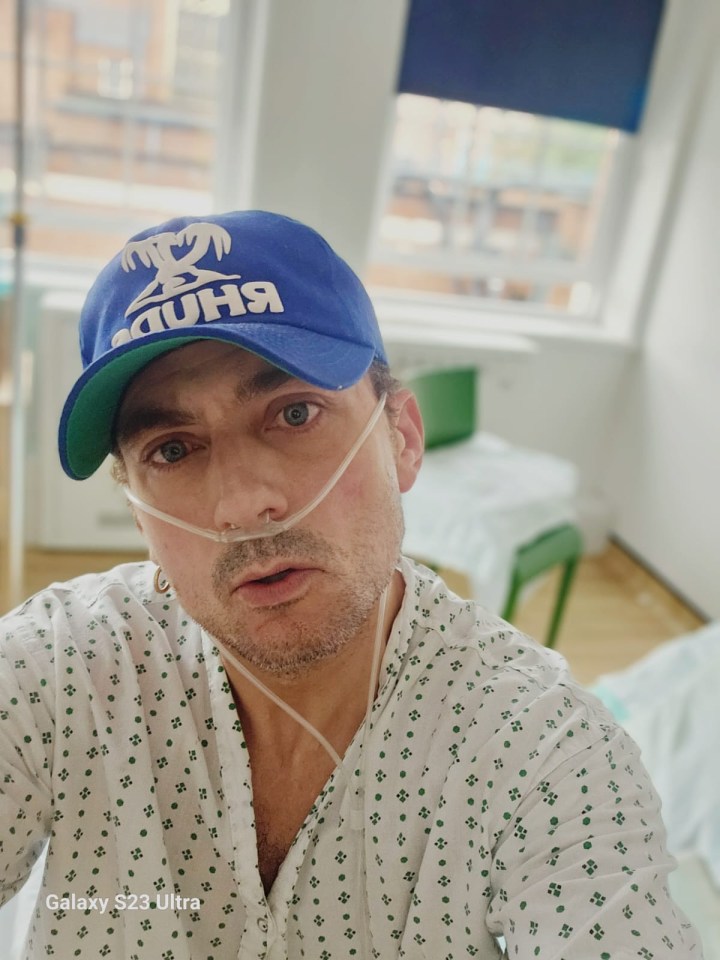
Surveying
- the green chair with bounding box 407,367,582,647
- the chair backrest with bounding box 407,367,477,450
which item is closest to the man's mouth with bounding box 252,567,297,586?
the green chair with bounding box 407,367,582,647

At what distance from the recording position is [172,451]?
84 cm

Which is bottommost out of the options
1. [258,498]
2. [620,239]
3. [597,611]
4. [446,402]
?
[597,611]

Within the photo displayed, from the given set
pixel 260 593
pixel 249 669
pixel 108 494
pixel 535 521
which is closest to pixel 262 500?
pixel 260 593

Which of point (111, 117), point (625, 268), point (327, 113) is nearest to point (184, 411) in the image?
point (327, 113)

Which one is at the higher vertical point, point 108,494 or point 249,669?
point 249,669

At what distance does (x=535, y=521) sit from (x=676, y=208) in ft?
5.57

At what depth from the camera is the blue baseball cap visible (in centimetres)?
77

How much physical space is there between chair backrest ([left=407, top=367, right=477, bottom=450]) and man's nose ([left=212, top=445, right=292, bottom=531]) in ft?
5.46

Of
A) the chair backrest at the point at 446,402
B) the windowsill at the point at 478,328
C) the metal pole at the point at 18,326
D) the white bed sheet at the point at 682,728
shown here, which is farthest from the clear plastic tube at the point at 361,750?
the windowsill at the point at 478,328

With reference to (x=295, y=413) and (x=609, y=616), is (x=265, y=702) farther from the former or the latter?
(x=609, y=616)

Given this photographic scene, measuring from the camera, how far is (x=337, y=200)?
282 centimetres

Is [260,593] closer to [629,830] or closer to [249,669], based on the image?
[249,669]

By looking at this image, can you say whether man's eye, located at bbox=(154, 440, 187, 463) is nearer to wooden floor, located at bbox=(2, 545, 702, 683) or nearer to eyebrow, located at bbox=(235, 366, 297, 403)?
eyebrow, located at bbox=(235, 366, 297, 403)

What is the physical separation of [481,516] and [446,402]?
0.53m
